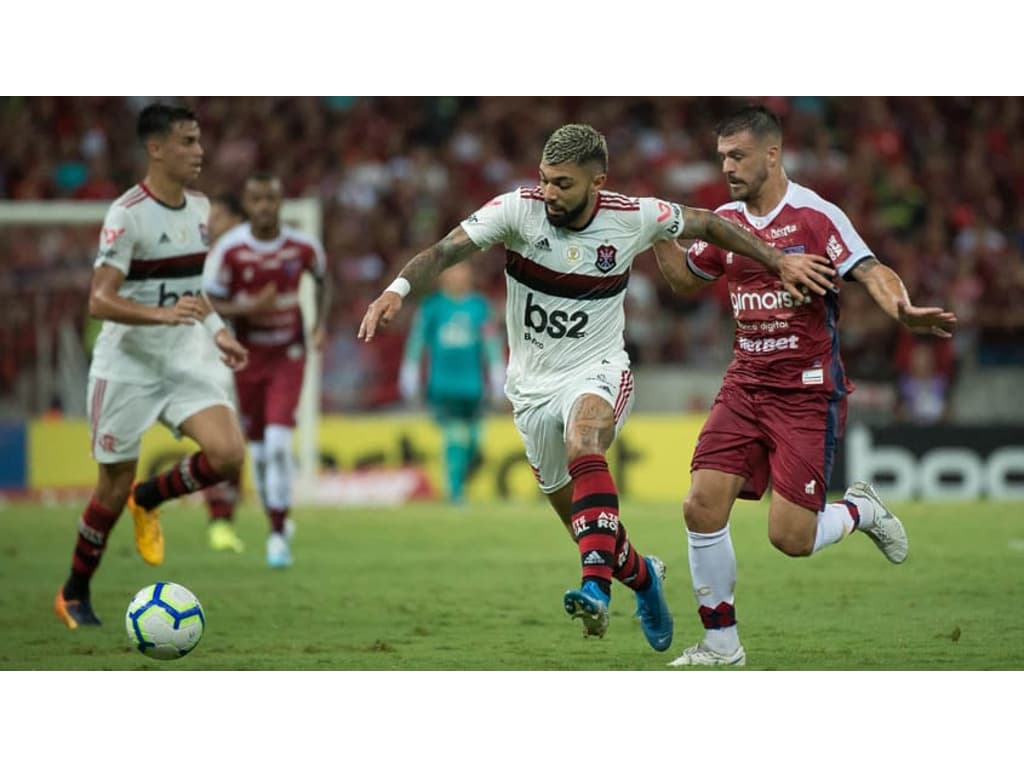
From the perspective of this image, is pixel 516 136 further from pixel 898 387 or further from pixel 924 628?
pixel 924 628

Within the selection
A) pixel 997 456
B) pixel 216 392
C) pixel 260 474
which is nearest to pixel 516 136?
pixel 997 456

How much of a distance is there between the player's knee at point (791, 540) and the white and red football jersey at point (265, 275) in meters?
5.66

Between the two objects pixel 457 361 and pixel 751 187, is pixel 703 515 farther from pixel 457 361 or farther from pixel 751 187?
pixel 457 361

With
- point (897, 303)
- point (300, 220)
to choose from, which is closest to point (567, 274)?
point (897, 303)

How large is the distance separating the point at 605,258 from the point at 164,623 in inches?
105

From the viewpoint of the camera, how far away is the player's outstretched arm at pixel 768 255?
7156 millimetres

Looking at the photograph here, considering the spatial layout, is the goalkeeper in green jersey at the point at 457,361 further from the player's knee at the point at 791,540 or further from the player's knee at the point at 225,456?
the player's knee at the point at 791,540

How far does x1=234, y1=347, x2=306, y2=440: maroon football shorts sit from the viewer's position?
12.2 meters

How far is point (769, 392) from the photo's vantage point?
24.9 feet

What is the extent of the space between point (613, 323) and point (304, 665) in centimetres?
218

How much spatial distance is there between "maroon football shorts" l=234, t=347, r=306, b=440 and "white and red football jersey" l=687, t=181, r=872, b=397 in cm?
532

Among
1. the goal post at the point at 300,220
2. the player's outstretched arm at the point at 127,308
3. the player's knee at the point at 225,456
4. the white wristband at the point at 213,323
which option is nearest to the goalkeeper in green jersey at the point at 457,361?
the goal post at the point at 300,220

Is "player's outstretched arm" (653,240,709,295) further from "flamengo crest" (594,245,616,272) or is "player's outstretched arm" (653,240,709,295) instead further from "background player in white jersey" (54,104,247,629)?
"background player in white jersey" (54,104,247,629)

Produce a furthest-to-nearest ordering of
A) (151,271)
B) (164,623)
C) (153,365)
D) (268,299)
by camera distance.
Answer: (268,299)
(153,365)
(151,271)
(164,623)
